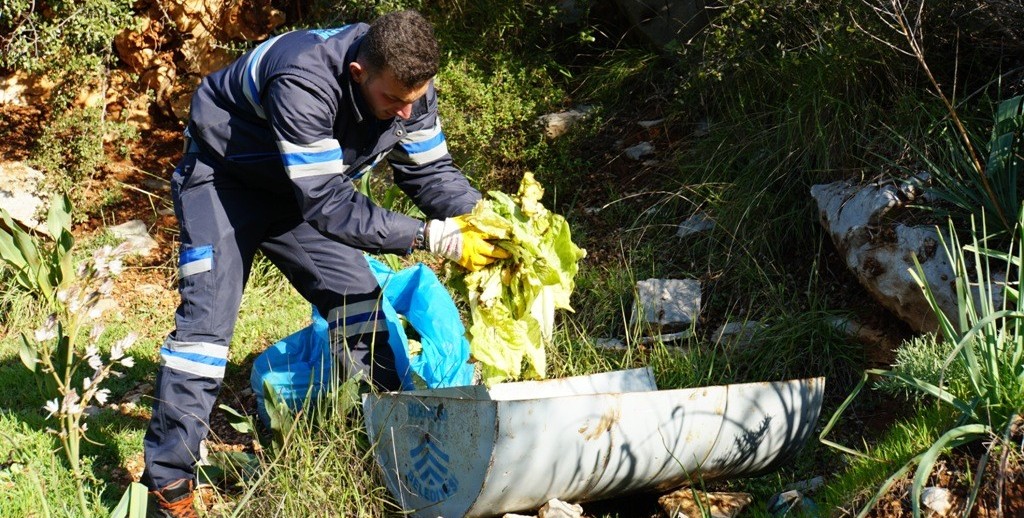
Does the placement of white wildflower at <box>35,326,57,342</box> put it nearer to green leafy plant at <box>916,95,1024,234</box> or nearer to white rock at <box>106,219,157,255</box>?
green leafy plant at <box>916,95,1024,234</box>

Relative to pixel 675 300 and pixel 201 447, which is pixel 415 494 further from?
pixel 675 300

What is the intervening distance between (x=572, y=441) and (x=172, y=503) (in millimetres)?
1374

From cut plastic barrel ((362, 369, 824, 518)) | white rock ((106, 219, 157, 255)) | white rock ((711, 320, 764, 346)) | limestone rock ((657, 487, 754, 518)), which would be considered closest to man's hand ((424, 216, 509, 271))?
cut plastic barrel ((362, 369, 824, 518))

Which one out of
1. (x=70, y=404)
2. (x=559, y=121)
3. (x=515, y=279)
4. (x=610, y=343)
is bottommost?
(x=610, y=343)

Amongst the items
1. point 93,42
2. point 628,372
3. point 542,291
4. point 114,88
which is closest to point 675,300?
point 628,372

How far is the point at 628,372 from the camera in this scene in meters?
3.88

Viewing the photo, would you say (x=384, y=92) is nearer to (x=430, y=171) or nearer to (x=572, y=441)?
(x=430, y=171)

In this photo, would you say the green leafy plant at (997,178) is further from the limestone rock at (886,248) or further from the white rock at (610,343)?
the white rock at (610,343)

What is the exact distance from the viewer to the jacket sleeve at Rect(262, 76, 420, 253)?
3.24 meters

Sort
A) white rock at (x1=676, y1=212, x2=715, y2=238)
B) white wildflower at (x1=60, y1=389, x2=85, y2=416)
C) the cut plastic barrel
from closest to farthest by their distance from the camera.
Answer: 1. white wildflower at (x1=60, y1=389, x2=85, y2=416)
2. the cut plastic barrel
3. white rock at (x1=676, y1=212, x2=715, y2=238)

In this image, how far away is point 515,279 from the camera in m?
3.47

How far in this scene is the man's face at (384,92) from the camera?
10.8 ft

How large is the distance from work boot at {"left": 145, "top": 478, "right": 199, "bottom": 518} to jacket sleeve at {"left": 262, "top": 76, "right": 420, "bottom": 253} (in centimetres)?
98

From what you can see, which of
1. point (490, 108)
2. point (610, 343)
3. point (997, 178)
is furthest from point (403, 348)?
point (490, 108)
